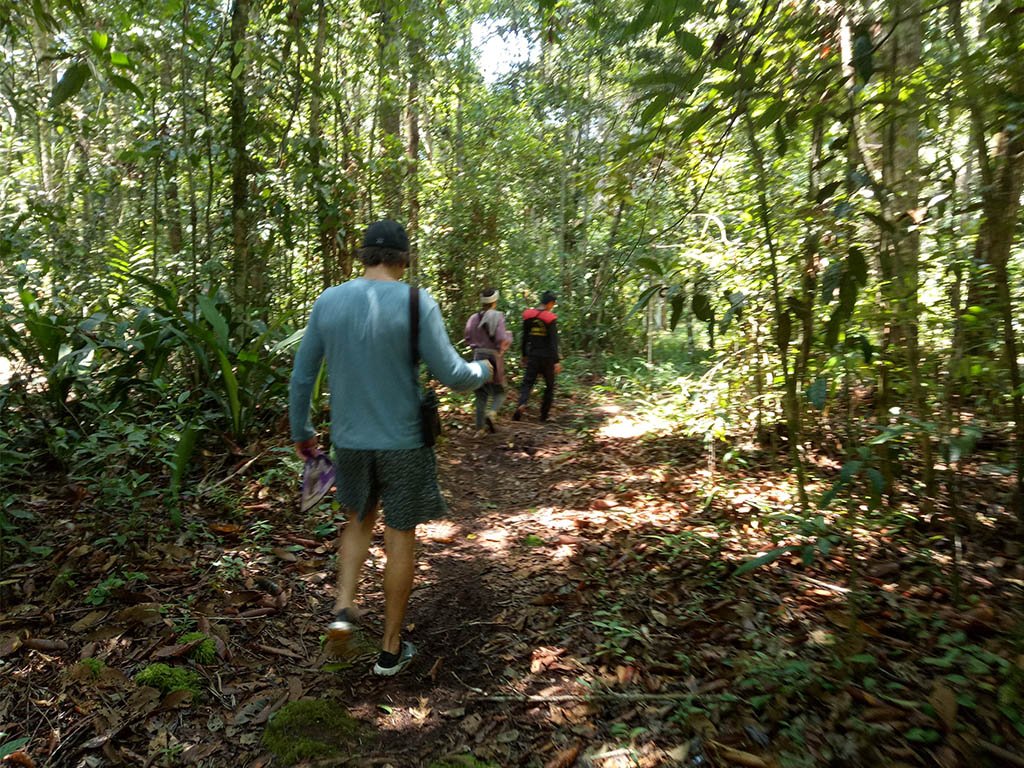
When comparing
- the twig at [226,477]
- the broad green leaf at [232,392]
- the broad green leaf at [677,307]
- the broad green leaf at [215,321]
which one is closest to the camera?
the broad green leaf at [677,307]

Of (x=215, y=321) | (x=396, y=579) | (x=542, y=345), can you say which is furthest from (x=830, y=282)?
(x=542, y=345)

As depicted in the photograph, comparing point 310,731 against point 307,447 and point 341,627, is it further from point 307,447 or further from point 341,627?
point 307,447

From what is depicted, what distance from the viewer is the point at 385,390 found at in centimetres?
293

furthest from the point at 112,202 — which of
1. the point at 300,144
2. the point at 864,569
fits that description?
the point at 864,569

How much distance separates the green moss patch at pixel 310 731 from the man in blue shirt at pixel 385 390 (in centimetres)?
33

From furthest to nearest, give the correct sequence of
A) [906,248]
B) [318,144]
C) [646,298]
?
1. [318,144]
2. [906,248]
3. [646,298]

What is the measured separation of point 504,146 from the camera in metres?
13.6

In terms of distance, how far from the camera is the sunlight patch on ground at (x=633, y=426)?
24.3 ft

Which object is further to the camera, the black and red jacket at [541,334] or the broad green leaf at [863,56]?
the black and red jacket at [541,334]

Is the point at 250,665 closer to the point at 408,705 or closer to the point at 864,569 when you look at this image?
the point at 408,705

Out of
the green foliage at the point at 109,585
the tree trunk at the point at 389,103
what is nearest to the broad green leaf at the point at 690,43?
the green foliage at the point at 109,585

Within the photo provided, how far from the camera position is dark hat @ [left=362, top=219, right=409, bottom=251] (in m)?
2.98

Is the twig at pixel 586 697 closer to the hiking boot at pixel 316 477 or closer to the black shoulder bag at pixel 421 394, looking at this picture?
the black shoulder bag at pixel 421 394

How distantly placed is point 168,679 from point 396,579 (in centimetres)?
104
